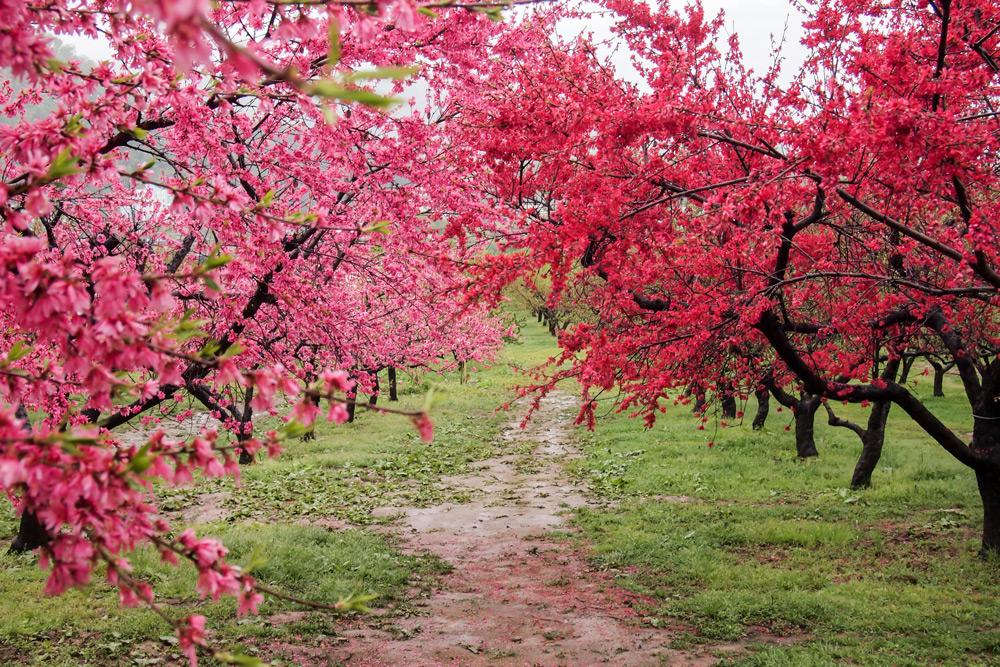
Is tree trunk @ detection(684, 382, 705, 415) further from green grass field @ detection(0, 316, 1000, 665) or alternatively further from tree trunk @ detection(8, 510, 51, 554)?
tree trunk @ detection(8, 510, 51, 554)

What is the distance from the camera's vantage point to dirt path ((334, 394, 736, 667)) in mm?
7668

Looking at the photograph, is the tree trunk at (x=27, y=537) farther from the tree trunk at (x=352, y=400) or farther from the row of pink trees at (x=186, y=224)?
the tree trunk at (x=352, y=400)

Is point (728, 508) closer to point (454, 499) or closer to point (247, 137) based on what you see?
point (454, 499)

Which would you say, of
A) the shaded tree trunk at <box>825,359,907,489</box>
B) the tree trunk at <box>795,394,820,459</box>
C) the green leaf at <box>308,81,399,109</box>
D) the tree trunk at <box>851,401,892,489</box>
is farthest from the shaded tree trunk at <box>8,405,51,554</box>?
the tree trunk at <box>795,394,820,459</box>

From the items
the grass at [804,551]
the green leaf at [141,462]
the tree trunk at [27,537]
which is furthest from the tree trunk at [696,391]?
the tree trunk at [27,537]

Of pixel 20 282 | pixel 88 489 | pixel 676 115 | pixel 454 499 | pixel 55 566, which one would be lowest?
pixel 454 499

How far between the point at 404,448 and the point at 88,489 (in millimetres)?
19804

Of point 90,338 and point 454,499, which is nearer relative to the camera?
point 90,338

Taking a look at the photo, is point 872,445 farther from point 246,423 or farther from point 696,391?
point 246,423

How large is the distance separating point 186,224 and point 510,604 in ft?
23.6

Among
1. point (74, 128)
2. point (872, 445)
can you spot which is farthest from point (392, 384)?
point (74, 128)

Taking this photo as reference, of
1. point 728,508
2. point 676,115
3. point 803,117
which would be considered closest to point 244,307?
point 676,115

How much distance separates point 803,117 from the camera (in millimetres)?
7738

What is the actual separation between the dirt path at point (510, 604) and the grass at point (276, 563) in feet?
1.90
